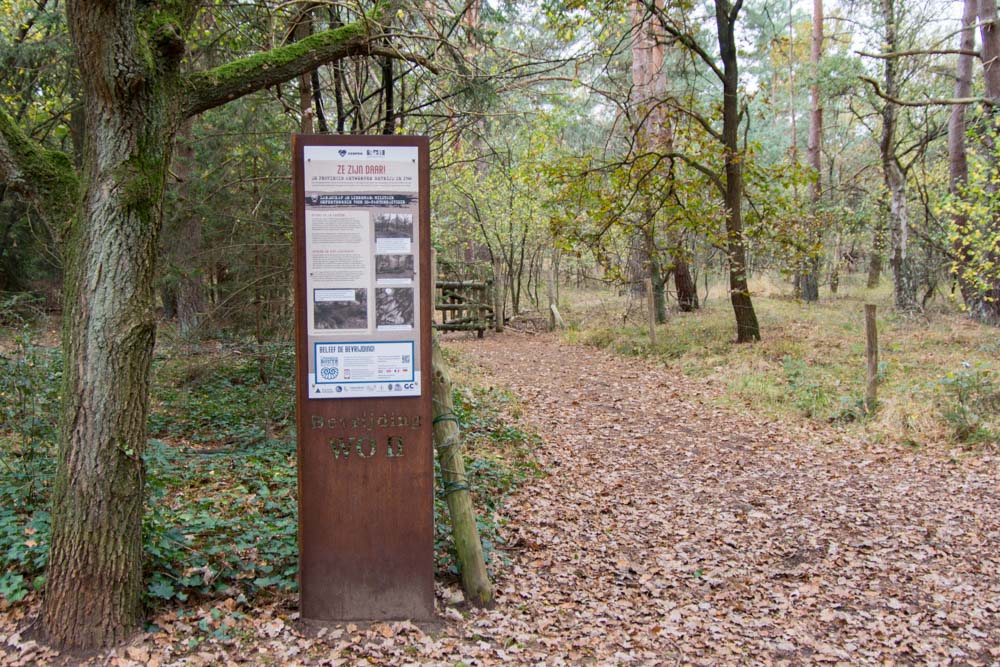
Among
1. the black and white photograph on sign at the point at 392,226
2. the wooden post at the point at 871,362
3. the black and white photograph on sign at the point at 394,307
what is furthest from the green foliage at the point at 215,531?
the wooden post at the point at 871,362

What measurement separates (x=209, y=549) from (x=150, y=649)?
0.74 m

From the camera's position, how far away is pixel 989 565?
4.87 metres

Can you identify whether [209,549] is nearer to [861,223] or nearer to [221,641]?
[221,641]

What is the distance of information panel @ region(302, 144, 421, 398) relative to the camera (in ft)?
11.2

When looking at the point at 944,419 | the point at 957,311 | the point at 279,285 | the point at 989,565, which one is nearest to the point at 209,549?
the point at 279,285

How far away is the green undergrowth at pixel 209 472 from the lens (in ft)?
11.9

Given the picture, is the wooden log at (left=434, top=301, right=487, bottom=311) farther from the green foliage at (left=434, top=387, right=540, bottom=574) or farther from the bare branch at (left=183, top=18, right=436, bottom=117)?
the bare branch at (left=183, top=18, right=436, bottom=117)

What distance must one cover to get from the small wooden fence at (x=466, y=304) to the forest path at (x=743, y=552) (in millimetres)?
9313

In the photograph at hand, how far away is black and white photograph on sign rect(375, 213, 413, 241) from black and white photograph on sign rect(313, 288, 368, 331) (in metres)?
0.30

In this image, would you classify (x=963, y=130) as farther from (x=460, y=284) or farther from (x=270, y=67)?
(x=270, y=67)

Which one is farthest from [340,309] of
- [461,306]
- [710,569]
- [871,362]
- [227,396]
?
[461,306]

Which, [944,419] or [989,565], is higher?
[944,419]

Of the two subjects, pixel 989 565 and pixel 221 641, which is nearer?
pixel 221 641

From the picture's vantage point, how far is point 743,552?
5230 mm
